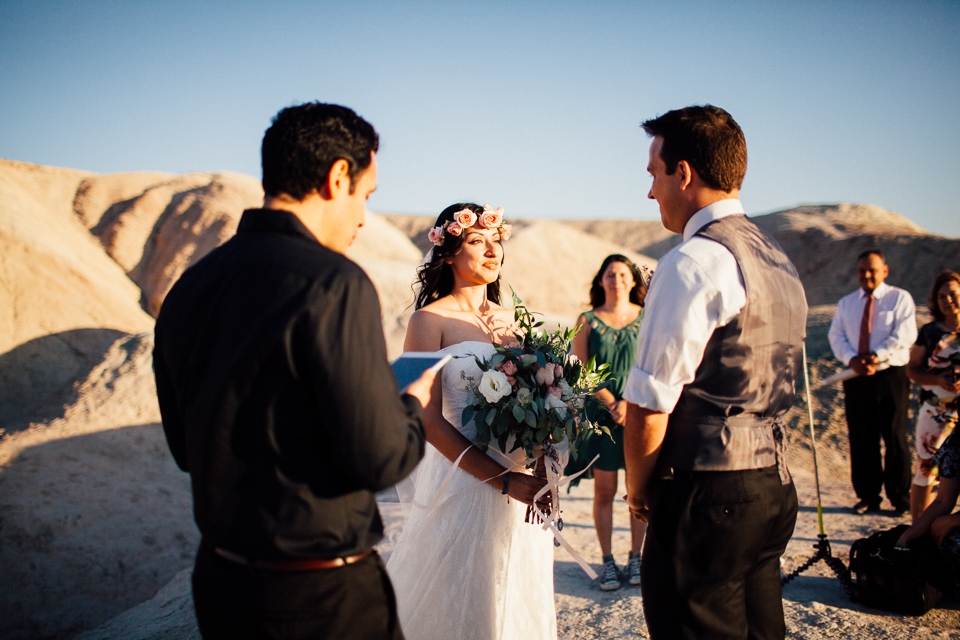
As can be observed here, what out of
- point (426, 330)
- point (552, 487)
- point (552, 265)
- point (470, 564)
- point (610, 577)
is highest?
point (426, 330)

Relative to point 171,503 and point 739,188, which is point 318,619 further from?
point 171,503

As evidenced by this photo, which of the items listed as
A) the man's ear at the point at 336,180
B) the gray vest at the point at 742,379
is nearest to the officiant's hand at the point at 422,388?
the man's ear at the point at 336,180

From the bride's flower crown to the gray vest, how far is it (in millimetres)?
1375

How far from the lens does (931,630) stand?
3.50 metres

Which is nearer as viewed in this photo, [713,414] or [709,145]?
[713,414]

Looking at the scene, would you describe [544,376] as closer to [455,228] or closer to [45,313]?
[455,228]

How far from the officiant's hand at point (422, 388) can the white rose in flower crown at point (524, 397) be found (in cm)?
96

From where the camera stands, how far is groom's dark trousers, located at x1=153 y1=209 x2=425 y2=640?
1277 millimetres

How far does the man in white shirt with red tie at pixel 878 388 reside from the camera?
599 cm

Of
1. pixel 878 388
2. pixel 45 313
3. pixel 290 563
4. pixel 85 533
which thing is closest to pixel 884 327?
pixel 878 388

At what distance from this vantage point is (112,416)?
7.61m

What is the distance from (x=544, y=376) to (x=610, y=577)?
2257mm

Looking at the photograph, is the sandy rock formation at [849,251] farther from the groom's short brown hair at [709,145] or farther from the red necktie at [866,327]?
the groom's short brown hair at [709,145]

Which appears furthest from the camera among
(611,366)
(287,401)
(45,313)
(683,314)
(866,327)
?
(45,313)
